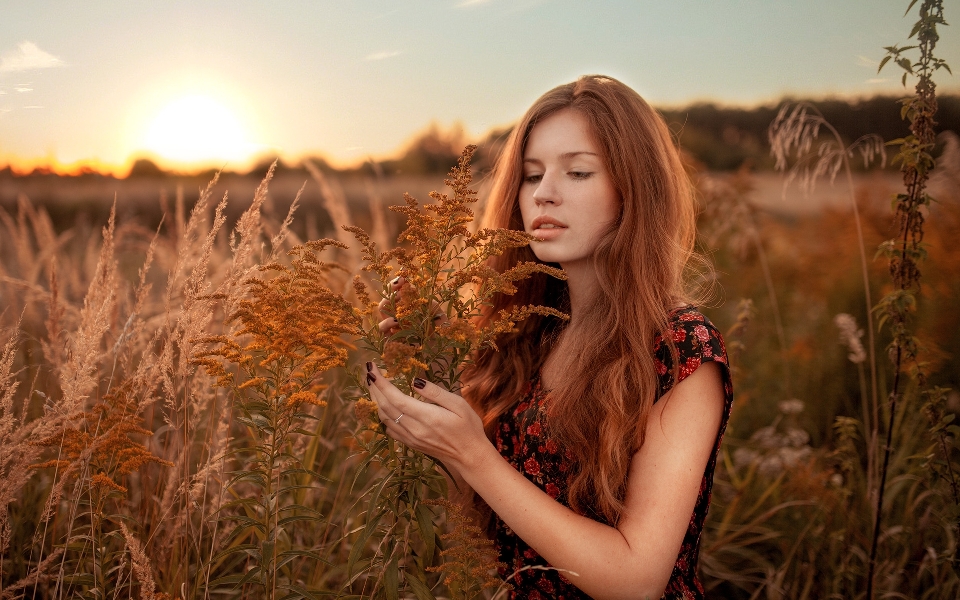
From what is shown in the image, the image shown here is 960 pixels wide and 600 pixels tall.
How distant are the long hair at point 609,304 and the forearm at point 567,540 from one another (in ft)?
0.44

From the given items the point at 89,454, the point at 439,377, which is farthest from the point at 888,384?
the point at 89,454

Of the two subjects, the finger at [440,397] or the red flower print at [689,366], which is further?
the red flower print at [689,366]

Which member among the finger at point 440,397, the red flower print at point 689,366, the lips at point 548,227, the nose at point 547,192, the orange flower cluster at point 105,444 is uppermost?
the nose at point 547,192

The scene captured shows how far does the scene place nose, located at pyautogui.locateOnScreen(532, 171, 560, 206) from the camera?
2.07 metres

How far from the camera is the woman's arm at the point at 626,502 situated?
1.63m

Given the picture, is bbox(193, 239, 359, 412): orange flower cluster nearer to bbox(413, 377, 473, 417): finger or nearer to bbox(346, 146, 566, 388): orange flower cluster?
bbox(346, 146, 566, 388): orange flower cluster

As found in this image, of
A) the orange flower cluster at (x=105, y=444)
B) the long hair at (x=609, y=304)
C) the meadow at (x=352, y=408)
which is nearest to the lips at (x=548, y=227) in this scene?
the long hair at (x=609, y=304)

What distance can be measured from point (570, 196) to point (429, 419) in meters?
0.95

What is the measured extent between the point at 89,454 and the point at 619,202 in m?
1.68

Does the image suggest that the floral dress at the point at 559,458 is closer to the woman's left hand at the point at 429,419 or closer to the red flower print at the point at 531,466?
the red flower print at the point at 531,466

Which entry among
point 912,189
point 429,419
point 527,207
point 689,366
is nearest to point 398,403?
point 429,419

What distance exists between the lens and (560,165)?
212 centimetres

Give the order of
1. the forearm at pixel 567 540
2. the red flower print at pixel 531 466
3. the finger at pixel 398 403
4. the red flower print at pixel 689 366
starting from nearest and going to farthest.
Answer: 1. the finger at pixel 398 403
2. the forearm at pixel 567 540
3. the red flower print at pixel 689 366
4. the red flower print at pixel 531 466

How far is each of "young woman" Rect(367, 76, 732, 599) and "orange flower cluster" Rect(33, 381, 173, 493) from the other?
699 millimetres
